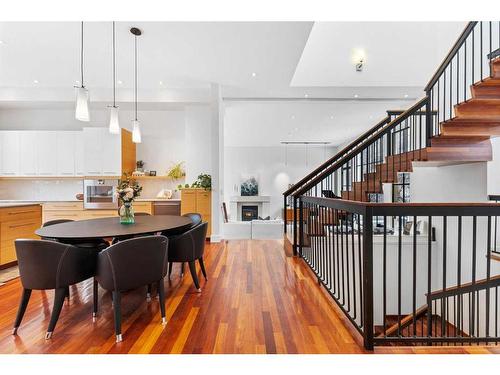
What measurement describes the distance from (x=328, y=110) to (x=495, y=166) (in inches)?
→ 158

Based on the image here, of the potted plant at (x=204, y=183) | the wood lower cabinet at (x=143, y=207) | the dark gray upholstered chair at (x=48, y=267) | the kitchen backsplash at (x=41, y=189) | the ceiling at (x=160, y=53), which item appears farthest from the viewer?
the kitchen backsplash at (x=41, y=189)

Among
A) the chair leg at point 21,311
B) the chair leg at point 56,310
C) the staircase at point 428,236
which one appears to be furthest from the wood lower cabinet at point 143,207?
the chair leg at point 56,310

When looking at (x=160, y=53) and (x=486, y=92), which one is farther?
(x=160, y=53)

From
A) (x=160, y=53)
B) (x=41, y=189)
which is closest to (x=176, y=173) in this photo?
(x=160, y=53)

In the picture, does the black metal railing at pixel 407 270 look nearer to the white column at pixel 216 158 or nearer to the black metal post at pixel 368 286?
the black metal post at pixel 368 286

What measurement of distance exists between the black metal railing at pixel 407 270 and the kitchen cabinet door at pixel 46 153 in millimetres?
5609

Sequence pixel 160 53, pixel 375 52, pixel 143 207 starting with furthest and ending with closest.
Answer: pixel 143 207 < pixel 375 52 < pixel 160 53

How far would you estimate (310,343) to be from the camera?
1868mm

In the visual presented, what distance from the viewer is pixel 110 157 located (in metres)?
5.71

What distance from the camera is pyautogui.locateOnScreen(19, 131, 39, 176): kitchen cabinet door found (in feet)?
18.9

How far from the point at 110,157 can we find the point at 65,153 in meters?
1.08

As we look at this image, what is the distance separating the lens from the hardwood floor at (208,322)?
72.2 inches

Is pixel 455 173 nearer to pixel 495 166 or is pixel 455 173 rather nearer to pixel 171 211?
pixel 495 166

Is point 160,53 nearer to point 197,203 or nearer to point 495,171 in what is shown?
point 197,203
